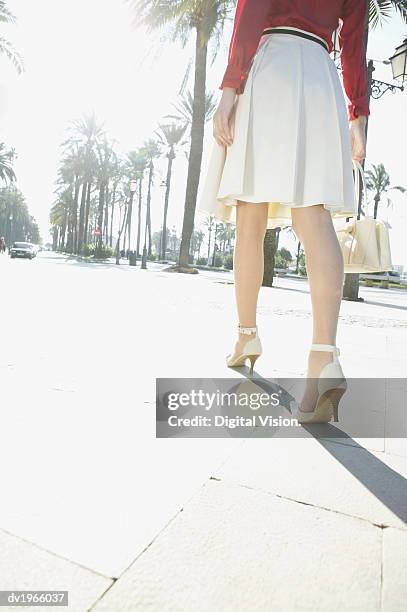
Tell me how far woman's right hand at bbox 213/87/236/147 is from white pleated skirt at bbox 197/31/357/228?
0.09 feet

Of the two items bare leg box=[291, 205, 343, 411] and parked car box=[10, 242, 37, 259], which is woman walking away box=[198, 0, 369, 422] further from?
parked car box=[10, 242, 37, 259]

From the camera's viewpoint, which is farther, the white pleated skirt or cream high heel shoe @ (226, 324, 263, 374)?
cream high heel shoe @ (226, 324, 263, 374)

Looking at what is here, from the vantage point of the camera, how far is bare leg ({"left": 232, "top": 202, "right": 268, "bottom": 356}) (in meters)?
2.00

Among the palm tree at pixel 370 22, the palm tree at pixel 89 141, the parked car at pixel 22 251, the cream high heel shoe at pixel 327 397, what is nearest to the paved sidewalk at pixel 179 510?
the cream high heel shoe at pixel 327 397

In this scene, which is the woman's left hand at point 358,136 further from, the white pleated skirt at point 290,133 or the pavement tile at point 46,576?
the pavement tile at point 46,576

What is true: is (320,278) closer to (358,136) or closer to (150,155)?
(358,136)

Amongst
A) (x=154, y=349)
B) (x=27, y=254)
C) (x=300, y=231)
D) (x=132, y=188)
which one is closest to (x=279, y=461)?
(x=300, y=231)

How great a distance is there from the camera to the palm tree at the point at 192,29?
15.7 metres

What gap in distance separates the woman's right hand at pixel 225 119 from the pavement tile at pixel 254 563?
4.57ft

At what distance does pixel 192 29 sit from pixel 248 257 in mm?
18204

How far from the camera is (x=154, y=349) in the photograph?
2.50 m

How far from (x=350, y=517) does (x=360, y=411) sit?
769 mm

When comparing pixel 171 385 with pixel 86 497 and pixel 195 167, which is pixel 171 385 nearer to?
pixel 86 497

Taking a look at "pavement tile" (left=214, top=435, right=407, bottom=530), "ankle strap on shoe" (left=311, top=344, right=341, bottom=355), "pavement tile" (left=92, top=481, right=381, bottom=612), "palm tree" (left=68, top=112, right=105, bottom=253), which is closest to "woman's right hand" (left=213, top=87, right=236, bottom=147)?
"ankle strap on shoe" (left=311, top=344, right=341, bottom=355)
